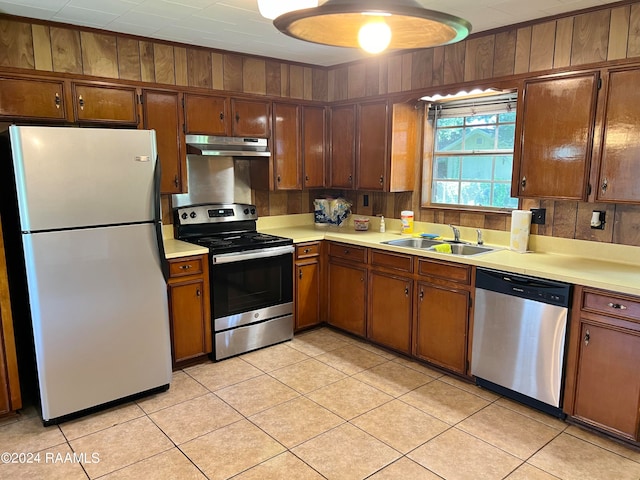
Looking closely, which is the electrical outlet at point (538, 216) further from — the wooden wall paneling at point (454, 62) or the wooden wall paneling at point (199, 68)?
the wooden wall paneling at point (199, 68)

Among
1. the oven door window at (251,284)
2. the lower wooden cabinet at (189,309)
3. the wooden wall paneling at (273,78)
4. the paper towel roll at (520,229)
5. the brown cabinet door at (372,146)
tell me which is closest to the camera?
the paper towel roll at (520,229)

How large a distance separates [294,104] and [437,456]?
318 cm

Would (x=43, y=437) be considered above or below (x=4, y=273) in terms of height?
below

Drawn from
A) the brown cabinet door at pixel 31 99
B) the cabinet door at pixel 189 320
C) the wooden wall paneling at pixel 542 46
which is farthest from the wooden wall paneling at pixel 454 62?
the brown cabinet door at pixel 31 99

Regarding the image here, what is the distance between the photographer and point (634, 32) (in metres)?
2.69

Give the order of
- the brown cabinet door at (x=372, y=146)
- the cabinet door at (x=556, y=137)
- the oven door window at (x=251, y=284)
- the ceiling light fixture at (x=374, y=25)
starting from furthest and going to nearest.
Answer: the brown cabinet door at (x=372, y=146), the oven door window at (x=251, y=284), the cabinet door at (x=556, y=137), the ceiling light fixture at (x=374, y=25)

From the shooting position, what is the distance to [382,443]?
256cm

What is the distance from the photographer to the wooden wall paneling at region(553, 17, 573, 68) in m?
2.95

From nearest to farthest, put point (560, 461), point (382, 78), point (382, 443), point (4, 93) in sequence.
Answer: point (560, 461), point (382, 443), point (4, 93), point (382, 78)

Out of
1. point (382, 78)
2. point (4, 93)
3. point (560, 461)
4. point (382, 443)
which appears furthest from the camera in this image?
point (382, 78)

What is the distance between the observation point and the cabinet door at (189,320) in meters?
3.39

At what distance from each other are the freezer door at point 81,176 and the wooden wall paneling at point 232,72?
51.3 inches

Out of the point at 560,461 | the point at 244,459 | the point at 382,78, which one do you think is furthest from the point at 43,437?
the point at 382,78

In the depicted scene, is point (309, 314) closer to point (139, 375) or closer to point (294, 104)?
point (139, 375)
